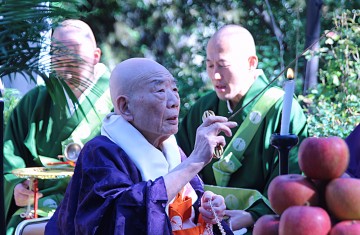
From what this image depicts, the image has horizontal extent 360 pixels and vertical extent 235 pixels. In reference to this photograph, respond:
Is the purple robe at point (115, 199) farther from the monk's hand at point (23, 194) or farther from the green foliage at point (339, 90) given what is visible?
the green foliage at point (339, 90)

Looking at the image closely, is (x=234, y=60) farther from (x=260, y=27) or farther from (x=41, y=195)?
(x=260, y=27)

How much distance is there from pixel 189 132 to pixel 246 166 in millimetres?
448

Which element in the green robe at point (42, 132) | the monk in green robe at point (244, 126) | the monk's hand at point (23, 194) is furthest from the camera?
the green robe at point (42, 132)

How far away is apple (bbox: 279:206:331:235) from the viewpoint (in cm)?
137

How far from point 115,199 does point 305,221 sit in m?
0.87

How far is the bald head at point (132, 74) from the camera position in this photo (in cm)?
233

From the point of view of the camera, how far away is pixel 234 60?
12.1ft

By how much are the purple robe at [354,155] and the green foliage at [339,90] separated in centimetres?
178

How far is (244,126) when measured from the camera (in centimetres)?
368

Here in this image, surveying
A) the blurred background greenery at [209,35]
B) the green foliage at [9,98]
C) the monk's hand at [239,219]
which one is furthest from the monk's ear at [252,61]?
the green foliage at [9,98]

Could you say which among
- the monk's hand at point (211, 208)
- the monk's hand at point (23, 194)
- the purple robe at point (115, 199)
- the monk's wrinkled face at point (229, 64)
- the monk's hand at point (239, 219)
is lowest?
the monk's hand at point (23, 194)

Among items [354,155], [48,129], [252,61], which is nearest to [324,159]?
[354,155]

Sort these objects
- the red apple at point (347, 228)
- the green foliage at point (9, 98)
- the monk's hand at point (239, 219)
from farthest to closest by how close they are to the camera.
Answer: the green foliage at point (9, 98) → the monk's hand at point (239, 219) → the red apple at point (347, 228)

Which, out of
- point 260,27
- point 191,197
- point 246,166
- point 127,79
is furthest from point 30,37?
point 260,27
